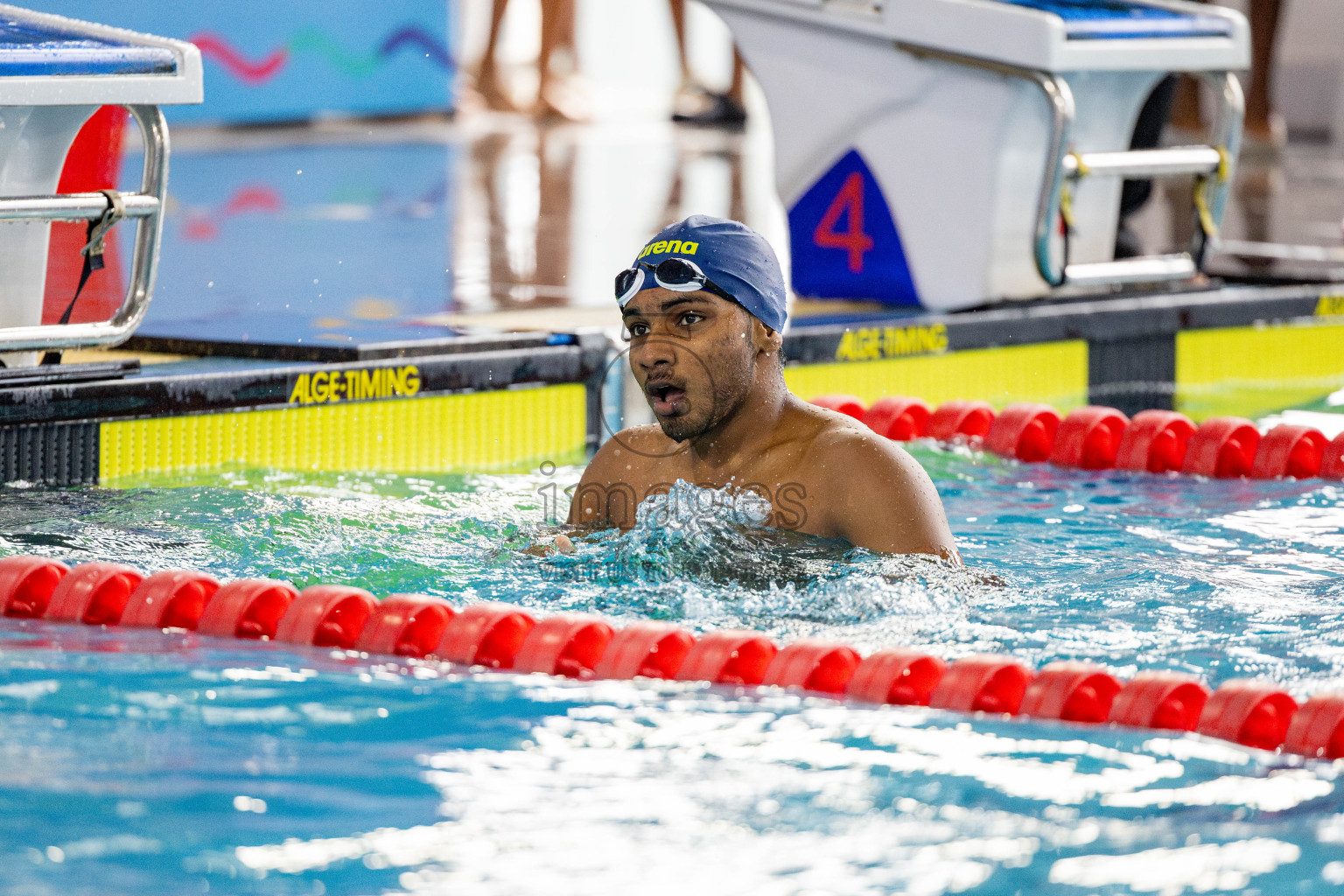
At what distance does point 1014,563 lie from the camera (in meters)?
4.21

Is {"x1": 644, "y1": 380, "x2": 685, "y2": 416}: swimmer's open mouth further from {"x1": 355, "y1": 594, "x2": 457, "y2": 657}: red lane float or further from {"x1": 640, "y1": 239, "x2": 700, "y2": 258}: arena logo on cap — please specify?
{"x1": 355, "y1": 594, "x2": 457, "y2": 657}: red lane float

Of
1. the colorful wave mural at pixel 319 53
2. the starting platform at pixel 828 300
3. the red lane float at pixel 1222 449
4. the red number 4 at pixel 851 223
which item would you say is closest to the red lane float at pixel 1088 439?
the red lane float at pixel 1222 449

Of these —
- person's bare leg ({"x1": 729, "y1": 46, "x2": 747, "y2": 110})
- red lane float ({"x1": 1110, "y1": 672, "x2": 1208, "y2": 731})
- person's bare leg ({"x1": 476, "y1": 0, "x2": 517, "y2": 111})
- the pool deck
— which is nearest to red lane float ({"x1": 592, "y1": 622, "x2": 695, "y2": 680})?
red lane float ({"x1": 1110, "y1": 672, "x2": 1208, "y2": 731})

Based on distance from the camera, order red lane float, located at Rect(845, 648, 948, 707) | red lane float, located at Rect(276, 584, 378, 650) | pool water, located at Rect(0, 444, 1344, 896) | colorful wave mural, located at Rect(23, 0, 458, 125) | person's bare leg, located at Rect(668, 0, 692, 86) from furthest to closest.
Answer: person's bare leg, located at Rect(668, 0, 692, 86) < colorful wave mural, located at Rect(23, 0, 458, 125) < red lane float, located at Rect(276, 584, 378, 650) < red lane float, located at Rect(845, 648, 948, 707) < pool water, located at Rect(0, 444, 1344, 896)

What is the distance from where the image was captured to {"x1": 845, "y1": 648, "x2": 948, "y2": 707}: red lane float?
3057 mm

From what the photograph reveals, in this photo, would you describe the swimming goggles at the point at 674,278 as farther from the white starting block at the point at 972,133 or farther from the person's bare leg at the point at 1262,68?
the person's bare leg at the point at 1262,68

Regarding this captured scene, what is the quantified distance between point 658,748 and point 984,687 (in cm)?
54

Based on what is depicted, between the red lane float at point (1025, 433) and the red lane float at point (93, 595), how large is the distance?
2892 mm

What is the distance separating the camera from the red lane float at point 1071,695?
297 cm

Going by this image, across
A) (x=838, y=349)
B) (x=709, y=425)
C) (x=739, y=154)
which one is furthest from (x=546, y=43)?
(x=709, y=425)

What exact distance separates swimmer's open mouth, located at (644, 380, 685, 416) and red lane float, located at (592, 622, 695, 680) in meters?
0.45

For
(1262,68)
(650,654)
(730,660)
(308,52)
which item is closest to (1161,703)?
(730,660)

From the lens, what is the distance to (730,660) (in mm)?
3137

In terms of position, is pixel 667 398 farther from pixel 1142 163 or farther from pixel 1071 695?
pixel 1142 163
